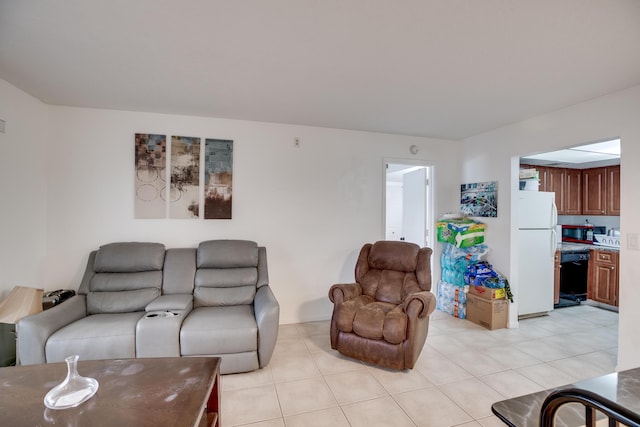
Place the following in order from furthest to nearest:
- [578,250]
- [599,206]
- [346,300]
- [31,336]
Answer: [599,206] < [578,250] < [346,300] < [31,336]

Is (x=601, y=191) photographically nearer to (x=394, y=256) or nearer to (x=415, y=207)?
(x=415, y=207)

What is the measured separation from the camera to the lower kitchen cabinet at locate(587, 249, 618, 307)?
13.1 feet

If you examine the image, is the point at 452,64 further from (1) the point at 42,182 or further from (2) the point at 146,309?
(1) the point at 42,182

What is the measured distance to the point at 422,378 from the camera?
2.30 meters

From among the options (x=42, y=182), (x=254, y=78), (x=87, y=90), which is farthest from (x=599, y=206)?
(x=42, y=182)

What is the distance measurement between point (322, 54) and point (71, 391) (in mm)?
2319

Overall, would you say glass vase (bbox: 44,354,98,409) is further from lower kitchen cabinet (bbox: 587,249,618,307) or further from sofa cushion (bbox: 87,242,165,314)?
lower kitchen cabinet (bbox: 587,249,618,307)

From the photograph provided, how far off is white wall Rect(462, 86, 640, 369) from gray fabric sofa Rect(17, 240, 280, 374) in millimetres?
2999

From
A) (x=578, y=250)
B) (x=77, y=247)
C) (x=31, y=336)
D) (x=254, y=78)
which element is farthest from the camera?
(x=578, y=250)

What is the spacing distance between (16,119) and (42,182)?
2.07 feet

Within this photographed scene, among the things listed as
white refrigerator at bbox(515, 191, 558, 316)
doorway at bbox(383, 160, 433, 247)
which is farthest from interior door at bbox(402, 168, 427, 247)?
white refrigerator at bbox(515, 191, 558, 316)

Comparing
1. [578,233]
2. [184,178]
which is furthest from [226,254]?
[578,233]

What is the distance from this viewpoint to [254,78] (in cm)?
233

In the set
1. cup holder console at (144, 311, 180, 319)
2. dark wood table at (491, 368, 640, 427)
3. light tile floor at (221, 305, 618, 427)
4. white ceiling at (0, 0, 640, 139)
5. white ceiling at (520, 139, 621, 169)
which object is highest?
white ceiling at (0, 0, 640, 139)
